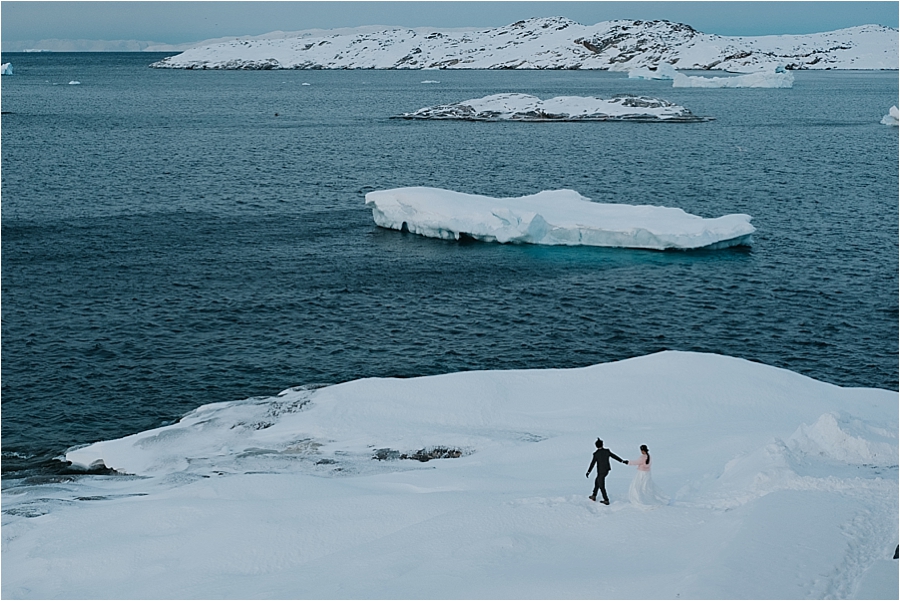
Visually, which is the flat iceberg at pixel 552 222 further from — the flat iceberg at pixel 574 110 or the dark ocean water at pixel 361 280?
the flat iceberg at pixel 574 110

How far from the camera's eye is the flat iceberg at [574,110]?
436 feet

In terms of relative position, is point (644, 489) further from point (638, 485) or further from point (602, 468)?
point (602, 468)

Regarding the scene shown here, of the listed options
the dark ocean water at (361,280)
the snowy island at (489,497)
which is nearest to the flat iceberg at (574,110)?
the dark ocean water at (361,280)

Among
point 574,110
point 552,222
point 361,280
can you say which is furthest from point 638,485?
point 574,110

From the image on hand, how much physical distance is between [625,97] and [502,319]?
96.7 m

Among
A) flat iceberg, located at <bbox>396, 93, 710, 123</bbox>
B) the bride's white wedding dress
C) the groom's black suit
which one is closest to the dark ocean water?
the groom's black suit

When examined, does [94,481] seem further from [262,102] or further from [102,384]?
[262,102]

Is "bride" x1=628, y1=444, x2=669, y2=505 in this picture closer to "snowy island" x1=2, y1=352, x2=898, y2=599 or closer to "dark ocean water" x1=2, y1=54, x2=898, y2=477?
"snowy island" x1=2, y1=352, x2=898, y2=599

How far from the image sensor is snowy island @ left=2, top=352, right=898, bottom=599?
62.2 ft

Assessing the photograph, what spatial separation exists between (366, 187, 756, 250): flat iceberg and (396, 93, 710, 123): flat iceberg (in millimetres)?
72228

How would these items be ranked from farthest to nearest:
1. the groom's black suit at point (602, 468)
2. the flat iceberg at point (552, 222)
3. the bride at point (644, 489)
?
the flat iceberg at point (552, 222)
the groom's black suit at point (602, 468)
the bride at point (644, 489)

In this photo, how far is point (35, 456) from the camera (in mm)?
32344

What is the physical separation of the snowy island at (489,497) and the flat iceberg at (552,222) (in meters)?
24.6

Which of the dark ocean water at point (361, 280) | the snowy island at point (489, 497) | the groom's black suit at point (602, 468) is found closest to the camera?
the snowy island at point (489, 497)
